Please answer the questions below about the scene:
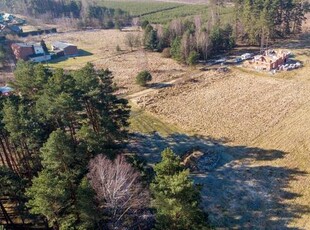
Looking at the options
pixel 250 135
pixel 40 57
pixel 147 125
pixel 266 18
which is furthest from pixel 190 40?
pixel 40 57

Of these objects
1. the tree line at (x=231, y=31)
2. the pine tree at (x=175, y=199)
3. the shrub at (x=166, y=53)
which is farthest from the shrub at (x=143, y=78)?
the pine tree at (x=175, y=199)

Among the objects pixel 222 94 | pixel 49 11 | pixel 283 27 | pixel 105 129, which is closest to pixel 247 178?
pixel 105 129

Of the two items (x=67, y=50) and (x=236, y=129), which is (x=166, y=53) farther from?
(x=236, y=129)

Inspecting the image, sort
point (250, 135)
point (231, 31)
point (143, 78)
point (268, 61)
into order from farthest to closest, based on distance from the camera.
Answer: point (231, 31) < point (268, 61) < point (143, 78) < point (250, 135)

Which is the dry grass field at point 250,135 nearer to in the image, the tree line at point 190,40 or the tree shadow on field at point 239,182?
the tree shadow on field at point 239,182

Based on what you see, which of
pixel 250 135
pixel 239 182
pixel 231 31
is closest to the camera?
pixel 239 182

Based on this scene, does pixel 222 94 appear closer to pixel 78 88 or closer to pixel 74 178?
pixel 78 88
